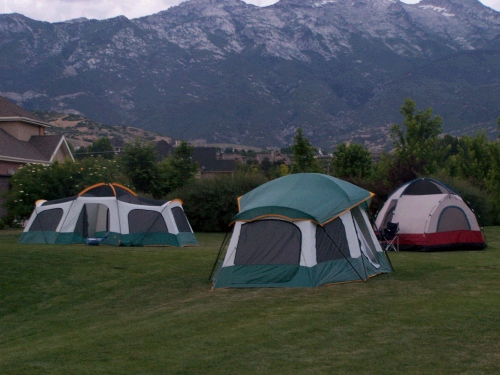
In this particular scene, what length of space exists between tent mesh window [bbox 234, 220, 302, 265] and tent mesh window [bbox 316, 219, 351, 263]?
42 centimetres

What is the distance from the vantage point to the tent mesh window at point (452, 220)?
1861cm

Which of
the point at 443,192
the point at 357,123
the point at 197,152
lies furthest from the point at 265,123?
the point at 443,192

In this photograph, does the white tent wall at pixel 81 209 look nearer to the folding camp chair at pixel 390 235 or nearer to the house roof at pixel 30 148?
the folding camp chair at pixel 390 235

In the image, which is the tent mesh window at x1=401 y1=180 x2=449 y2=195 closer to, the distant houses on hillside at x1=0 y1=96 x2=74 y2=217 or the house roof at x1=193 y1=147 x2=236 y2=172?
the distant houses on hillside at x1=0 y1=96 x2=74 y2=217

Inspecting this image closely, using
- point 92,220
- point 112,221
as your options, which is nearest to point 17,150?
point 92,220

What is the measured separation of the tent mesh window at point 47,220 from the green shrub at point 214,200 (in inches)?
392

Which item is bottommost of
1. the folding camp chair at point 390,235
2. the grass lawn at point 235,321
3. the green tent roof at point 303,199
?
the grass lawn at point 235,321

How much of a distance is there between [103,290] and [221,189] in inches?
710

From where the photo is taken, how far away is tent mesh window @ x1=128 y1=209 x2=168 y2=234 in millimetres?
20969

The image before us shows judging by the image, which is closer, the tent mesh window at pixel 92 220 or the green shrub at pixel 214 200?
the tent mesh window at pixel 92 220

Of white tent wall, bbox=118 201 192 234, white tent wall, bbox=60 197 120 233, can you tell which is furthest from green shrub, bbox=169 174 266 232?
white tent wall, bbox=60 197 120 233

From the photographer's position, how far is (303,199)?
12.9 m

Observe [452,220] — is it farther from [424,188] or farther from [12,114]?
[12,114]

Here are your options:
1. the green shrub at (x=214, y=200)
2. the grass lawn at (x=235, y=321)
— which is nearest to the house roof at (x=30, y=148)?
the green shrub at (x=214, y=200)
